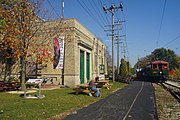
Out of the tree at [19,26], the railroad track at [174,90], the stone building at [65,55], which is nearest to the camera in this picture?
the tree at [19,26]

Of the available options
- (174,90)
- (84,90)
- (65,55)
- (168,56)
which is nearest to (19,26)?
(84,90)

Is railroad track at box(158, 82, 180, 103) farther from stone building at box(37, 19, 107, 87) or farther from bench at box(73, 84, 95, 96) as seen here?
stone building at box(37, 19, 107, 87)

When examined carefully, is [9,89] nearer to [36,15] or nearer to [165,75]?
[36,15]

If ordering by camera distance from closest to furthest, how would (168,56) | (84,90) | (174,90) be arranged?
1. (84,90)
2. (174,90)
3. (168,56)

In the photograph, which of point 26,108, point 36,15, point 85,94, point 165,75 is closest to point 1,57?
point 36,15

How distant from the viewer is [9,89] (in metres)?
17.5

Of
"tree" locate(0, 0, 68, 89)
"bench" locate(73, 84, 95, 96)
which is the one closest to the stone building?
"tree" locate(0, 0, 68, 89)

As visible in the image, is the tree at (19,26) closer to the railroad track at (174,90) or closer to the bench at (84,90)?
the bench at (84,90)

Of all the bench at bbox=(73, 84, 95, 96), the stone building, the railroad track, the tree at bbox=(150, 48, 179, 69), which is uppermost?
the tree at bbox=(150, 48, 179, 69)

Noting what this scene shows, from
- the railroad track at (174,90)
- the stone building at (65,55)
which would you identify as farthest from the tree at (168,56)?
the stone building at (65,55)

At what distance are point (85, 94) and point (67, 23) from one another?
1052cm

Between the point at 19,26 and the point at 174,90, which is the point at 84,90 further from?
the point at 174,90

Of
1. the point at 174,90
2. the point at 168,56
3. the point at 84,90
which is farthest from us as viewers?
the point at 168,56

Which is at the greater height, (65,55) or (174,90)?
(65,55)
